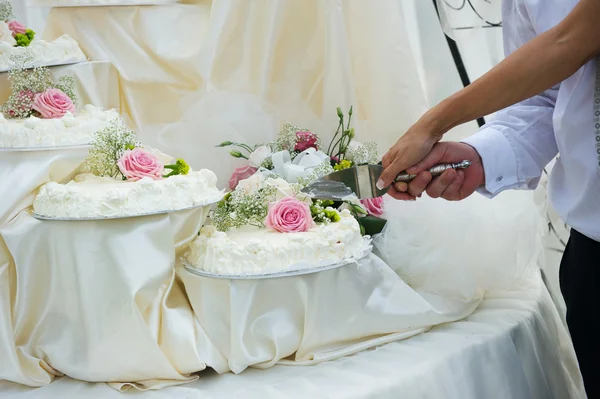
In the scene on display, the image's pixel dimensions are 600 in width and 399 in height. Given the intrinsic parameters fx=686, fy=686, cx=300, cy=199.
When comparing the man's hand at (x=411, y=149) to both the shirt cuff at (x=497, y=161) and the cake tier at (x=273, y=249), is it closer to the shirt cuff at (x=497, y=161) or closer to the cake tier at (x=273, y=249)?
the shirt cuff at (x=497, y=161)

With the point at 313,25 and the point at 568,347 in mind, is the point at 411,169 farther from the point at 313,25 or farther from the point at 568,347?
the point at 313,25

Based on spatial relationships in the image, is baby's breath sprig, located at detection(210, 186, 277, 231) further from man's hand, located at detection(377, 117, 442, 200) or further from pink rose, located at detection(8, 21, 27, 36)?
pink rose, located at detection(8, 21, 27, 36)

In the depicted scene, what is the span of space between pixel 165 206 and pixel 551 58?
977mm

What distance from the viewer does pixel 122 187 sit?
171 centimetres

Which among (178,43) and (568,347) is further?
(178,43)

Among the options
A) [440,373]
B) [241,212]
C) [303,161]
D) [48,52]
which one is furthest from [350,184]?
[48,52]

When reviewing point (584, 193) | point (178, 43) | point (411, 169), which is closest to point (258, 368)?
point (411, 169)

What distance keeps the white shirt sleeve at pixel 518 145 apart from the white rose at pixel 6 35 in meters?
1.52

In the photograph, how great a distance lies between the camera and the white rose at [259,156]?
227 centimetres

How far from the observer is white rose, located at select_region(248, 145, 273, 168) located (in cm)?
227

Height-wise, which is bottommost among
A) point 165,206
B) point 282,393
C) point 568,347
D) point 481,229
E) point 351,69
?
point 568,347

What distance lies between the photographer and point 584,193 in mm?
1189

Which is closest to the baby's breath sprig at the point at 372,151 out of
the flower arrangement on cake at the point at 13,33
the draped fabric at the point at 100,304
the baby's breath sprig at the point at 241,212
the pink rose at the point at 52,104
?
the baby's breath sprig at the point at 241,212

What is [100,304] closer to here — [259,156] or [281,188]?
[281,188]
